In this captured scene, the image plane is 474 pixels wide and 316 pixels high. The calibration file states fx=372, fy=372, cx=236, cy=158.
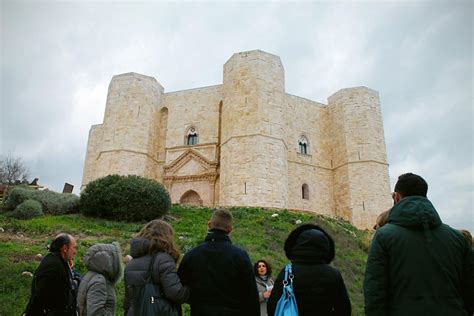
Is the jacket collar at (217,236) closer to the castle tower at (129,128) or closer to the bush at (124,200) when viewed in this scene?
the bush at (124,200)

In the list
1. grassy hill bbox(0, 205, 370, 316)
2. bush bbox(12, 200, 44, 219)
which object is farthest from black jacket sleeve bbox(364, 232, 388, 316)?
bush bbox(12, 200, 44, 219)

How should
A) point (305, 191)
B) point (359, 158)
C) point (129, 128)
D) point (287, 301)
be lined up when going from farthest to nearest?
point (305, 191), point (359, 158), point (129, 128), point (287, 301)

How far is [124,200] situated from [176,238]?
3.50 meters

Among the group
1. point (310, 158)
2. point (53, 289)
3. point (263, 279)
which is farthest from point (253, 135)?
point (53, 289)

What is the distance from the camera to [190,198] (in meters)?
22.4

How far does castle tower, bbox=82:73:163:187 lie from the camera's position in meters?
22.5

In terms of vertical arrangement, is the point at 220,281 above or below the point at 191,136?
below

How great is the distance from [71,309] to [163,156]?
20976mm

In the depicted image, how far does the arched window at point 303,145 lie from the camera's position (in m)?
24.9

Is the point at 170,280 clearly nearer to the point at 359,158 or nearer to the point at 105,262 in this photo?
the point at 105,262

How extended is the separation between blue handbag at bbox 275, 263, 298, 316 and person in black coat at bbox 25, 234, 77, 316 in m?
2.09

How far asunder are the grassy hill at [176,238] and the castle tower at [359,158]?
25.9ft

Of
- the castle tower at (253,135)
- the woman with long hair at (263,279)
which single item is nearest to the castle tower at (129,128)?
the castle tower at (253,135)

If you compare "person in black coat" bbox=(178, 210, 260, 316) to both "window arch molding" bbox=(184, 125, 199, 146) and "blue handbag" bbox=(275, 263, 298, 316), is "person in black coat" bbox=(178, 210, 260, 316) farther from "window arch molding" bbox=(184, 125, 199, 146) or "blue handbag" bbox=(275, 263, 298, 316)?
"window arch molding" bbox=(184, 125, 199, 146)
